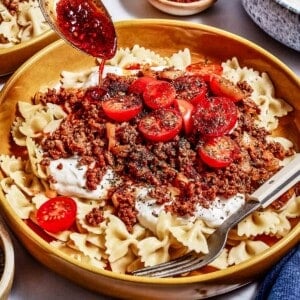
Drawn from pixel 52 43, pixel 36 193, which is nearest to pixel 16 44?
pixel 52 43

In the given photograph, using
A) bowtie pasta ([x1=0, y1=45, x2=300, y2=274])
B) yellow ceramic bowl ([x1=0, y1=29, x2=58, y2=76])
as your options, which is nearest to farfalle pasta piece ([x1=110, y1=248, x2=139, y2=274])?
bowtie pasta ([x1=0, y1=45, x2=300, y2=274])

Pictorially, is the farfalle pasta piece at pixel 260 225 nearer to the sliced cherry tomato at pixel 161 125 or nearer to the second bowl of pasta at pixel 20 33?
the sliced cherry tomato at pixel 161 125

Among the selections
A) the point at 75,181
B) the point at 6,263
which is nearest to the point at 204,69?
the point at 75,181

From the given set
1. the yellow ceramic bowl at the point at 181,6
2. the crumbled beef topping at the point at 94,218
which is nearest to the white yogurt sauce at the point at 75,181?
the crumbled beef topping at the point at 94,218

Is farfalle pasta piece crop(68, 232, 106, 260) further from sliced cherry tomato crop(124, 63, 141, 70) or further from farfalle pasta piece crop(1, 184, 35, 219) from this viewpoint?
sliced cherry tomato crop(124, 63, 141, 70)

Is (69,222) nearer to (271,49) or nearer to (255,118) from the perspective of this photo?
(255,118)

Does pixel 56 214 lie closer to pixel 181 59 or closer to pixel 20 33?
pixel 181 59

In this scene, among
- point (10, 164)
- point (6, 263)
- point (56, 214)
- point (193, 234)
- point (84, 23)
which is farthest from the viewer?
point (84, 23)
